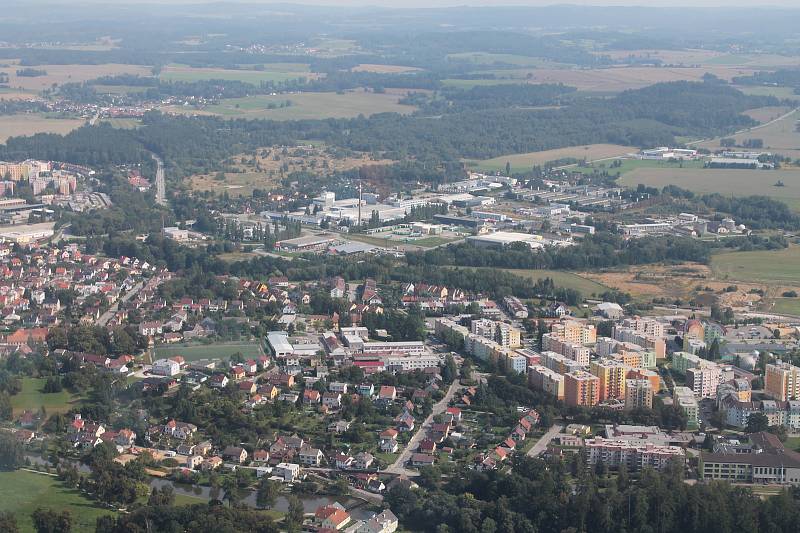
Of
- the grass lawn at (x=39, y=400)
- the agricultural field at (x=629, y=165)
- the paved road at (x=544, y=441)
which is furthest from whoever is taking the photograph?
the agricultural field at (x=629, y=165)

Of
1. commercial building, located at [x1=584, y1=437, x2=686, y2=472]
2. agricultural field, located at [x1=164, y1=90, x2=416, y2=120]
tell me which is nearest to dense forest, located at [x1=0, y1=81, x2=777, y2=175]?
agricultural field, located at [x1=164, y1=90, x2=416, y2=120]

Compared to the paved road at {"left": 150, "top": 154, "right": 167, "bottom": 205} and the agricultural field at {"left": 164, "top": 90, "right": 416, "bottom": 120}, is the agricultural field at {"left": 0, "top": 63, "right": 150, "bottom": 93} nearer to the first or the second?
the agricultural field at {"left": 164, "top": 90, "right": 416, "bottom": 120}

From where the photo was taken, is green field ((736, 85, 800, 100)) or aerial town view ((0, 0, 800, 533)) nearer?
aerial town view ((0, 0, 800, 533))

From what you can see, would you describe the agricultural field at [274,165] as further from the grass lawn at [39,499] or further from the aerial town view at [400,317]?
the grass lawn at [39,499]

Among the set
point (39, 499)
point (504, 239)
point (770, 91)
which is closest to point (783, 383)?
point (39, 499)

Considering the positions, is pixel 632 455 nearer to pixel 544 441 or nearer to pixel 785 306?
pixel 544 441

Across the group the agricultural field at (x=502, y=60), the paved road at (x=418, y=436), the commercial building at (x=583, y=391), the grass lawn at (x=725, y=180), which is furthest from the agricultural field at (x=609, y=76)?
the commercial building at (x=583, y=391)

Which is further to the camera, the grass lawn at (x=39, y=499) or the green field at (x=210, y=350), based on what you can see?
the green field at (x=210, y=350)
